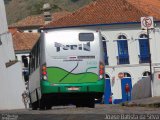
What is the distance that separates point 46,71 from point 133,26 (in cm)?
3647

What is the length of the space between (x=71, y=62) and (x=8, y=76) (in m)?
19.1

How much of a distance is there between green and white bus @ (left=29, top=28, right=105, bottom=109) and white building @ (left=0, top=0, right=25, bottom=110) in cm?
1617

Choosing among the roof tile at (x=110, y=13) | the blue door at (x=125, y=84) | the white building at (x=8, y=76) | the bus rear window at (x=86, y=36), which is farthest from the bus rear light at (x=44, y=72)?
the roof tile at (x=110, y=13)

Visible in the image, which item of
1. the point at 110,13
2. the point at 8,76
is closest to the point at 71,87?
the point at 8,76

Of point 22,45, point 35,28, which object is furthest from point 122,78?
point 35,28

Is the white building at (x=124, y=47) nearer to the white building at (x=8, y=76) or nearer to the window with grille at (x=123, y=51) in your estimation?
the window with grille at (x=123, y=51)

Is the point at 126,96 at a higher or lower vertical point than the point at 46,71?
lower

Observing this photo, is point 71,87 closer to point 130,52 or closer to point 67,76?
point 67,76

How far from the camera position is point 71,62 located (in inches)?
1020

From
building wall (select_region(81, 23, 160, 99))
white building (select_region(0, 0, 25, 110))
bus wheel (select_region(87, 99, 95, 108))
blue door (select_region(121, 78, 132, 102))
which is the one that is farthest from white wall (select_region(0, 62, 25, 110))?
building wall (select_region(81, 23, 160, 99))

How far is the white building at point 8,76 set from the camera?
43.0 metres

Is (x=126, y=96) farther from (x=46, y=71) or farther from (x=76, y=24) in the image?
(x=46, y=71)

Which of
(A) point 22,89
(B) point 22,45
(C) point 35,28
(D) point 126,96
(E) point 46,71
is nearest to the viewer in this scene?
(E) point 46,71

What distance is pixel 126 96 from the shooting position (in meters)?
59.3
